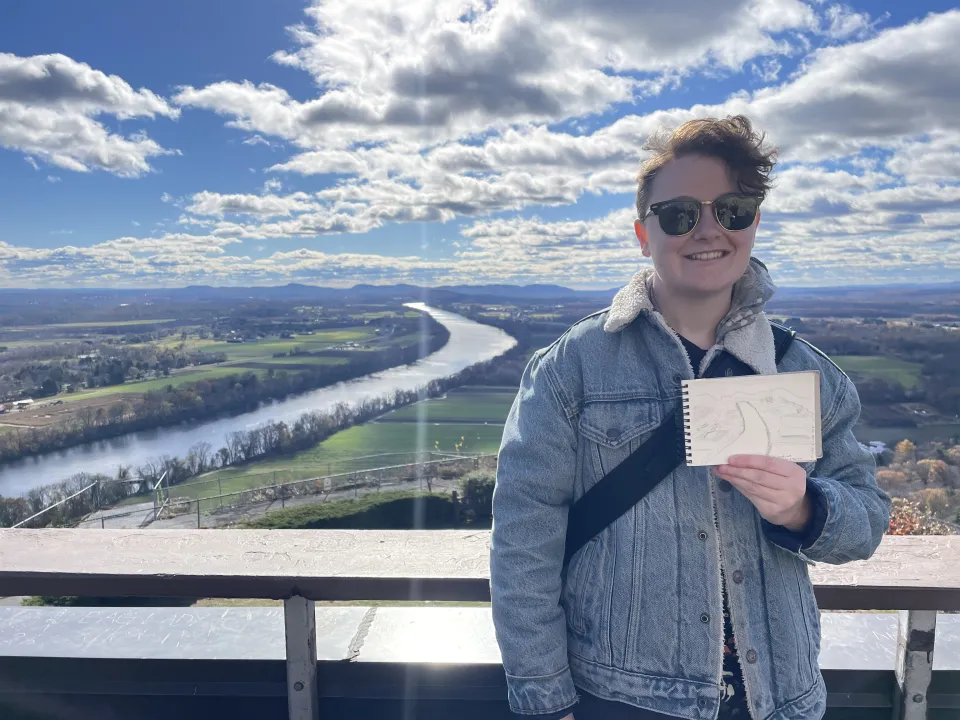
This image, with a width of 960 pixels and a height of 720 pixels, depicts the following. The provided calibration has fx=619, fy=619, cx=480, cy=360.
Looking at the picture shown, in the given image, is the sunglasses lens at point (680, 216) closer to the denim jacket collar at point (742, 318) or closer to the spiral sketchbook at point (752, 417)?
the denim jacket collar at point (742, 318)

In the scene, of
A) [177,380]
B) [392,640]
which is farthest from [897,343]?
[177,380]

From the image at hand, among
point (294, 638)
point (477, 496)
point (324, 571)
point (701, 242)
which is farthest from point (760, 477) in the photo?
point (477, 496)

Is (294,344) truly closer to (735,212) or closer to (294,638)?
(294,638)

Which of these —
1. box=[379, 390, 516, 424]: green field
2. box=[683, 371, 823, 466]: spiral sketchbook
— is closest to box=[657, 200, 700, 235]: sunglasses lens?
box=[683, 371, 823, 466]: spiral sketchbook

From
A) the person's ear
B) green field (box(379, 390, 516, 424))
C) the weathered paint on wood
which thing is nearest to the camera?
the person's ear

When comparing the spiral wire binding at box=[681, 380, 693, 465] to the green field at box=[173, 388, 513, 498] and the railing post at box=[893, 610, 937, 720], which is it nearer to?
the railing post at box=[893, 610, 937, 720]

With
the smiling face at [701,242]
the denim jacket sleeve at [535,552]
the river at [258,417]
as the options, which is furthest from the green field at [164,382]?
the smiling face at [701,242]
